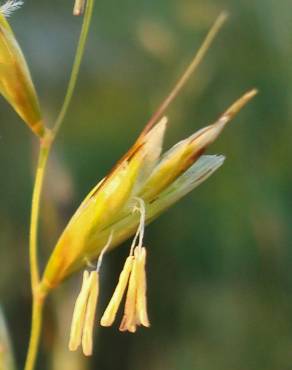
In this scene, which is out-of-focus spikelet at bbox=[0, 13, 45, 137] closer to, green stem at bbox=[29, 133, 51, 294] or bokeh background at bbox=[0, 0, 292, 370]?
green stem at bbox=[29, 133, 51, 294]

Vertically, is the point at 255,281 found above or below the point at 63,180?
below

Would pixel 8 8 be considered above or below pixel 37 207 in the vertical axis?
above

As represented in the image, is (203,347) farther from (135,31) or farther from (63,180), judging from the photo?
(135,31)

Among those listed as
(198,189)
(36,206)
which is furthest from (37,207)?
(198,189)

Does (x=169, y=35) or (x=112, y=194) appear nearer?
(x=112, y=194)

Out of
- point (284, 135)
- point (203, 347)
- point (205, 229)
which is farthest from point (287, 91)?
point (203, 347)

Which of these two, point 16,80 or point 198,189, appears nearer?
point 16,80

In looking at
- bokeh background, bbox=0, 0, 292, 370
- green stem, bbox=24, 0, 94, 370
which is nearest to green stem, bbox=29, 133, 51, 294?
green stem, bbox=24, 0, 94, 370

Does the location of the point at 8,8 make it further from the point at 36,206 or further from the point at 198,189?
the point at 198,189
